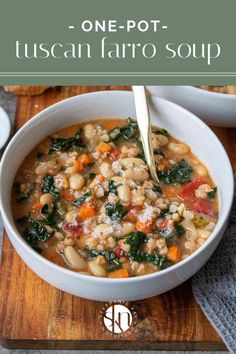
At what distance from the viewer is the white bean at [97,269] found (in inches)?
128

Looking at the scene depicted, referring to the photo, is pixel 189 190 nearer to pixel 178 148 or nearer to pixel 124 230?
pixel 178 148

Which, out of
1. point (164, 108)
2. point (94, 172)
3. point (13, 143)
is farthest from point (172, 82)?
point (13, 143)

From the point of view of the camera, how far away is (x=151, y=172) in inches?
143

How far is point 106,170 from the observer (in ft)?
11.8

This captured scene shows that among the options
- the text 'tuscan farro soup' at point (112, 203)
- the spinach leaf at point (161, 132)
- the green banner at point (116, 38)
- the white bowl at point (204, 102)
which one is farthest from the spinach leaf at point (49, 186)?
the white bowl at point (204, 102)

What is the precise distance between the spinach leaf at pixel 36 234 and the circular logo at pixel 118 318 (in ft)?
1.51

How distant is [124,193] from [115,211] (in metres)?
0.10

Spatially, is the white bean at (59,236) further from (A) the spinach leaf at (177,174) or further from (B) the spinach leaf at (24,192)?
(A) the spinach leaf at (177,174)

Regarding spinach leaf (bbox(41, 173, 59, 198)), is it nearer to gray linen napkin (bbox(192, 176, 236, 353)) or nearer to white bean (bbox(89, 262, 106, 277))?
white bean (bbox(89, 262, 106, 277))

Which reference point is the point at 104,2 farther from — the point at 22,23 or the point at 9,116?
the point at 9,116

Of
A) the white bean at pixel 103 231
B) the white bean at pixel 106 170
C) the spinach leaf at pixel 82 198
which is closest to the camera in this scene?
the white bean at pixel 103 231

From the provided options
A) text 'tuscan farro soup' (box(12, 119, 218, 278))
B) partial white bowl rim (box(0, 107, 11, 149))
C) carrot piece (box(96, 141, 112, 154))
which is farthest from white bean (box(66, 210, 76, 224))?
partial white bowl rim (box(0, 107, 11, 149))

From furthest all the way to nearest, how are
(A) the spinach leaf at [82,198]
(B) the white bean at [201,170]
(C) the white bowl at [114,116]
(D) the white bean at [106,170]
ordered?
1. (B) the white bean at [201,170]
2. (D) the white bean at [106,170]
3. (A) the spinach leaf at [82,198]
4. (C) the white bowl at [114,116]

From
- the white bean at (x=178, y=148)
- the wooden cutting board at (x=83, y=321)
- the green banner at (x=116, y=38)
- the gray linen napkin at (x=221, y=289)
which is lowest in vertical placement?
the wooden cutting board at (x=83, y=321)
